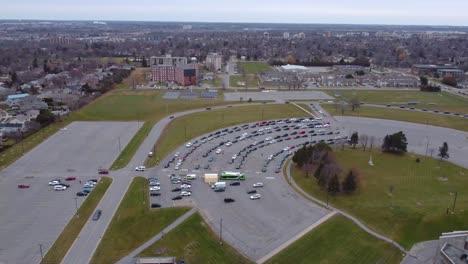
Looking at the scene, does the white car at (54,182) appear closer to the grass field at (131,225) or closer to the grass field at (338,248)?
the grass field at (131,225)

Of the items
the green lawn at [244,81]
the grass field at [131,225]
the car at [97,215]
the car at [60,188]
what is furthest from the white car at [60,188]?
the green lawn at [244,81]

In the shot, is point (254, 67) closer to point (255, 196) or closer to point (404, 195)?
point (404, 195)

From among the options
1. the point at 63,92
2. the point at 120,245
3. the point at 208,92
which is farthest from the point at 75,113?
the point at 120,245

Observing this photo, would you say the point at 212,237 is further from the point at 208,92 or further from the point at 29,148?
the point at 208,92

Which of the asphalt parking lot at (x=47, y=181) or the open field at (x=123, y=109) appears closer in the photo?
the asphalt parking lot at (x=47, y=181)

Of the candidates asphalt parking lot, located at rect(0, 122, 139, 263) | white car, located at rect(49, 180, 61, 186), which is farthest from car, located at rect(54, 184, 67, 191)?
white car, located at rect(49, 180, 61, 186)

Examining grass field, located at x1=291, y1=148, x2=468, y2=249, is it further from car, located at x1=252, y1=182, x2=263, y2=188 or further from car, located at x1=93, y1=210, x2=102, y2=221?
car, located at x1=93, y1=210, x2=102, y2=221
